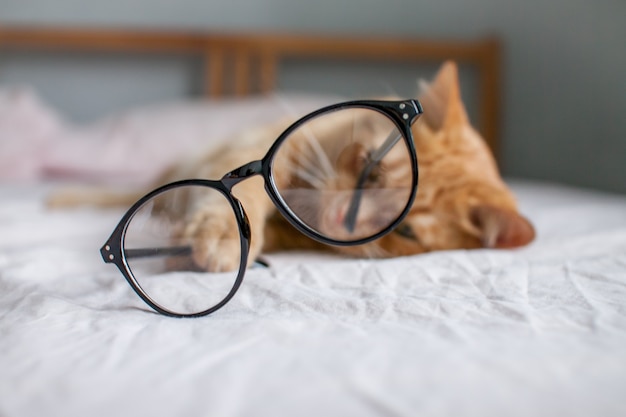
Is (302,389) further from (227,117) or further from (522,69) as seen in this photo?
(522,69)

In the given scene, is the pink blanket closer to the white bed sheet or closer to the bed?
the bed

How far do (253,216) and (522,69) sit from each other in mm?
1913

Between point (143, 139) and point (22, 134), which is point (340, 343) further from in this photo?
point (22, 134)

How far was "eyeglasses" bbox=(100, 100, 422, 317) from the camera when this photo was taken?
594 millimetres

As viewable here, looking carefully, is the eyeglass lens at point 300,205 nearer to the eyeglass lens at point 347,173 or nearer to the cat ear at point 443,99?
the eyeglass lens at point 347,173

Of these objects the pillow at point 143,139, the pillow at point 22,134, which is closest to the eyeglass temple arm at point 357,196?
the pillow at point 143,139

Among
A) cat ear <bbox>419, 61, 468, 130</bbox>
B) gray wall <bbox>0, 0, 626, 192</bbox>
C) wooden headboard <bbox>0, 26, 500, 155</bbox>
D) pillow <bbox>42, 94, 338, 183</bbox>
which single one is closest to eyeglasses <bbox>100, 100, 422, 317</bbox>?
cat ear <bbox>419, 61, 468, 130</bbox>

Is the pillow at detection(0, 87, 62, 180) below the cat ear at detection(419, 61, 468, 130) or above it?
below

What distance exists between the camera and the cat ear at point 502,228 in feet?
2.67

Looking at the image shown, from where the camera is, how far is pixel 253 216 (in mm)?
798

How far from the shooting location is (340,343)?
1.53ft

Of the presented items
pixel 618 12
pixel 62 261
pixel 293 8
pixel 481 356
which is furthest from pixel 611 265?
pixel 293 8

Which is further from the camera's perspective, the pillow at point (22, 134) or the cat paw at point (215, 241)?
the pillow at point (22, 134)

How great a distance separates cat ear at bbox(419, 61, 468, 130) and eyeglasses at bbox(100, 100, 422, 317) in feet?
0.67
